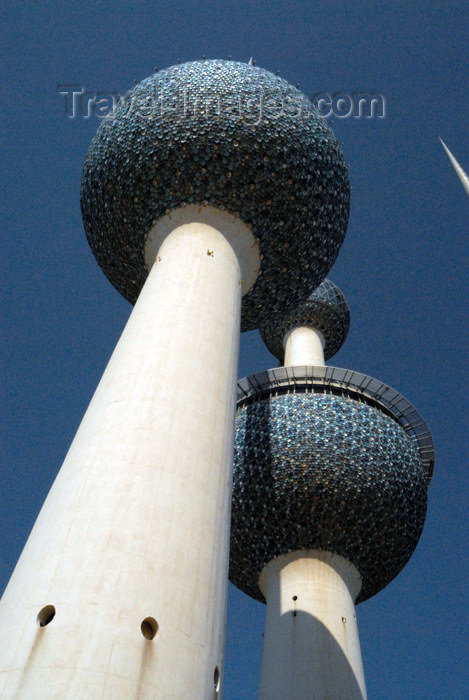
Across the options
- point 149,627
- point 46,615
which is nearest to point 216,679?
point 149,627

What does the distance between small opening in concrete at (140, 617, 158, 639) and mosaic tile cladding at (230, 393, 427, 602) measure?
1588cm

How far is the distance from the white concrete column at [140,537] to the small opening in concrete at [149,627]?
0.01 metres

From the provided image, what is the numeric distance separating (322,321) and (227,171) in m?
22.6

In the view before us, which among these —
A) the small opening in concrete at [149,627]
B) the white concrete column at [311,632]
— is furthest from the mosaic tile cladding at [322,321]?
the small opening in concrete at [149,627]

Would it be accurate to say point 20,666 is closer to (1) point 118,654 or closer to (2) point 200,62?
(1) point 118,654

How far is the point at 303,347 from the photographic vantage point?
1305 inches

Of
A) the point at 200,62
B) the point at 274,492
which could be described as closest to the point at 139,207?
the point at 200,62

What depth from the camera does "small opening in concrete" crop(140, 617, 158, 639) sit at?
6.13 m

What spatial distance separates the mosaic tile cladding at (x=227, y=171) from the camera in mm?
13227

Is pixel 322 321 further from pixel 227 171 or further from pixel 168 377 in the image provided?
pixel 168 377

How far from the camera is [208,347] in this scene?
9.84 m

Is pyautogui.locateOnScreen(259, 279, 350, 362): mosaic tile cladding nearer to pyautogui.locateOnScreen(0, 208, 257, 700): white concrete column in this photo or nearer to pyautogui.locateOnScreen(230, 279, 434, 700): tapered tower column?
pyautogui.locateOnScreen(230, 279, 434, 700): tapered tower column

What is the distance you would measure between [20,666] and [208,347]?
5.29m

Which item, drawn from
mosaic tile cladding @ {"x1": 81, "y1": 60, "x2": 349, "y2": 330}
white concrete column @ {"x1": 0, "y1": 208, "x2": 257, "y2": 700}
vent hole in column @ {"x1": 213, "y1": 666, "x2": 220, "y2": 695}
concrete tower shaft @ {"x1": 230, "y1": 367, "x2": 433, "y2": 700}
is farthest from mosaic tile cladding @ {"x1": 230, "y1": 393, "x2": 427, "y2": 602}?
vent hole in column @ {"x1": 213, "y1": 666, "x2": 220, "y2": 695}
